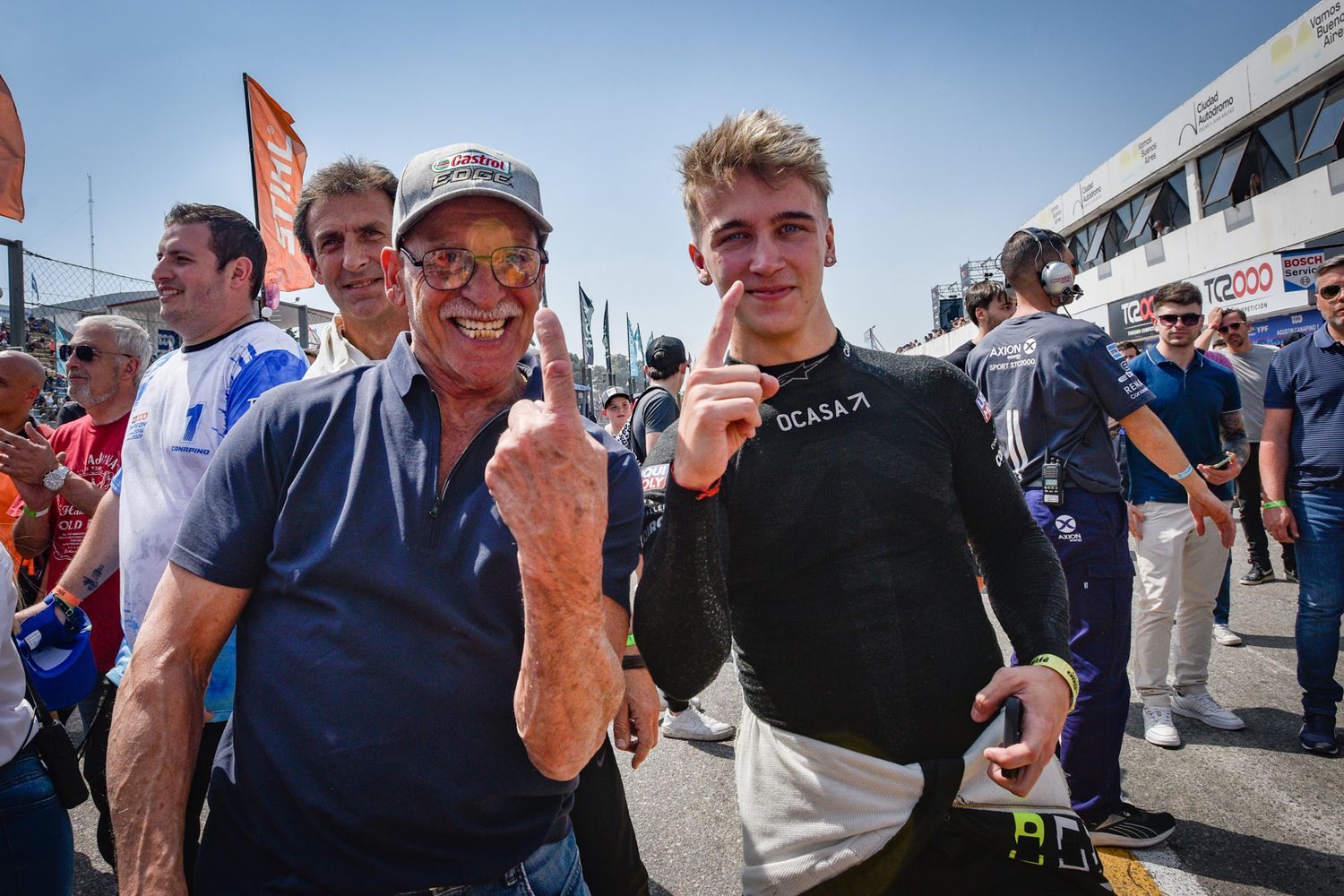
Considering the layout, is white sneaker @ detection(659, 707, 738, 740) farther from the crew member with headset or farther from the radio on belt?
the radio on belt

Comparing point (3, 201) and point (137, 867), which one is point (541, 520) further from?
point (3, 201)

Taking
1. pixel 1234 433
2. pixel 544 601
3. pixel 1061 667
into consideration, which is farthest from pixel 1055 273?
pixel 544 601

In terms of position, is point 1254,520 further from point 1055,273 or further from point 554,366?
point 554,366

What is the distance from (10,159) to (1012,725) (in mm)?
6988

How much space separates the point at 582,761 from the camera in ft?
4.28

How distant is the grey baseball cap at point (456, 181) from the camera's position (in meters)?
1.52

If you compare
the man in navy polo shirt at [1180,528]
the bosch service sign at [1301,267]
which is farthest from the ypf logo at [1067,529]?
the bosch service sign at [1301,267]

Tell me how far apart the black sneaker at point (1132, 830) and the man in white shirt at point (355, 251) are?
135 inches

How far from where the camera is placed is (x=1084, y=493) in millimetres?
3037

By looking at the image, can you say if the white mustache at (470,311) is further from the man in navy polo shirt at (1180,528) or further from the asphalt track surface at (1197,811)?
the man in navy polo shirt at (1180,528)

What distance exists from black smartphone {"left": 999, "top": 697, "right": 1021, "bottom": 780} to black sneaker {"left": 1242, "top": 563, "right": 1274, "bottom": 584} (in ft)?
23.9

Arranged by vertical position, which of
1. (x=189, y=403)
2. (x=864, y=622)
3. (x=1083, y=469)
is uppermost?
(x=189, y=403)

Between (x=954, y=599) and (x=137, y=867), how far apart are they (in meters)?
1.72

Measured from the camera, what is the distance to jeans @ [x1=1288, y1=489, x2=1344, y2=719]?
3.56 m
